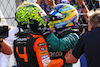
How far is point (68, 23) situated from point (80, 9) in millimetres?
1584

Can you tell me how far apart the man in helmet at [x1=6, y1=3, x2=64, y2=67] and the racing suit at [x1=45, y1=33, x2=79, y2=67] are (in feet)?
0.18

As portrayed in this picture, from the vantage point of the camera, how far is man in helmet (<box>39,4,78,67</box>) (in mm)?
1820

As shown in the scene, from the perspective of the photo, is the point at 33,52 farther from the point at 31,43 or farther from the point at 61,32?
the point at 61,32

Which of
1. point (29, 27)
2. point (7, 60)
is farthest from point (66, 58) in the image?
point (7, 60)

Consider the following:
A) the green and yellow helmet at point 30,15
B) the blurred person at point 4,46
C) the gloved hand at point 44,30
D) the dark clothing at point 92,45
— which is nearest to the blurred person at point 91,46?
the dark clothing at point 92,45

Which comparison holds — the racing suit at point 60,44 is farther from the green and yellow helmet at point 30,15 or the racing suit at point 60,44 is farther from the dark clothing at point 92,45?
the green and yellow helmet at point 30,15

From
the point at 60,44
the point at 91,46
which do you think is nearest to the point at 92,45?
the point at 91,46

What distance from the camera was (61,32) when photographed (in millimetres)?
1914

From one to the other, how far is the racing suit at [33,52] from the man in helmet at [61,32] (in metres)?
0.07

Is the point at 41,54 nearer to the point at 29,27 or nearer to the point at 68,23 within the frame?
the point at 29,27

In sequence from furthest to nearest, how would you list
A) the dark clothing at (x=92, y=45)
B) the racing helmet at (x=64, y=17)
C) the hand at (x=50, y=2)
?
the hand at (x=50, y=2)
the racing helmet at (x=64, y=17)
the dark clothing at (x=92, y=45)

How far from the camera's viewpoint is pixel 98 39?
1.71 meters

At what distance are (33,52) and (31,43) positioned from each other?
0.10 m

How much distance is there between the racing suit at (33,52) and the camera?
5.86ft
